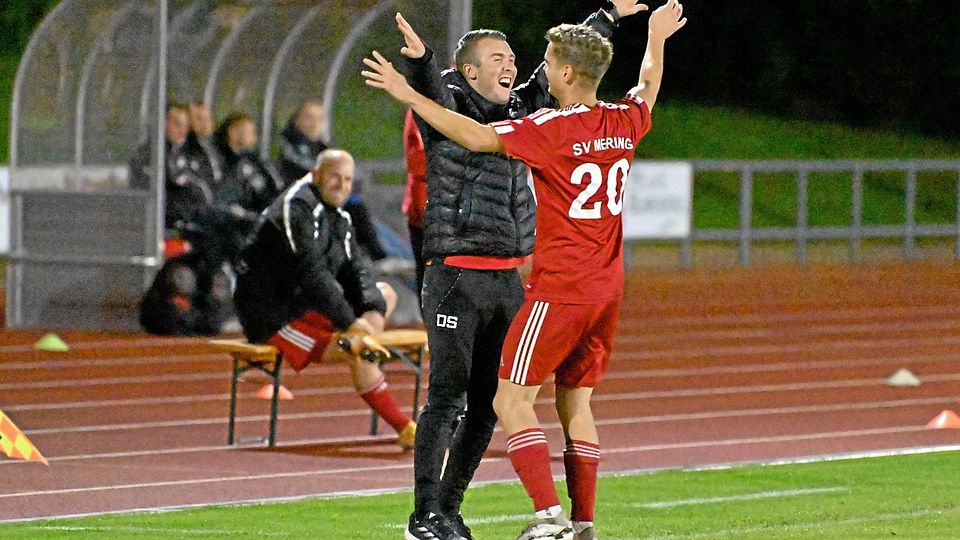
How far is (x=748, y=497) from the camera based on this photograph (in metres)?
9.14

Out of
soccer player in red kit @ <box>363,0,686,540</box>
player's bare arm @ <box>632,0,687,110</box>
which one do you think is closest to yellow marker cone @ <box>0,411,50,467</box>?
soccer player in red kit @ <box>363,0,686,540</box>

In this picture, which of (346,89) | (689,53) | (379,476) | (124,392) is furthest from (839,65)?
(379,476)

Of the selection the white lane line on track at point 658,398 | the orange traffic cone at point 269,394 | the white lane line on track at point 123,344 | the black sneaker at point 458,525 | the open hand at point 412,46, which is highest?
the open hand at point 412,46

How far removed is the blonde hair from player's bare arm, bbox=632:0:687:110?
381 millimetres

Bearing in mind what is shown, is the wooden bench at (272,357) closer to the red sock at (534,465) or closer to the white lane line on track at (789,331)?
the red sock at (534,465)

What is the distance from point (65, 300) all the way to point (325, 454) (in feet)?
23.9

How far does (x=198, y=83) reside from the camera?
1875cm

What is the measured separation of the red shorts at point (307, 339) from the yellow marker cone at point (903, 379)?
515 centimetres

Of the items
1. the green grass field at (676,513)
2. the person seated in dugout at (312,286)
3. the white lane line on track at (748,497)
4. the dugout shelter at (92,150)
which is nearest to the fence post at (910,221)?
the dugout shelter at (92,150)

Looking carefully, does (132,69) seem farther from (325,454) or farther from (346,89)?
(325,454)

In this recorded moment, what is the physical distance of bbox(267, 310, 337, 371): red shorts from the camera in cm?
1098

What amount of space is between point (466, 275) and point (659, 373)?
7.68 meters

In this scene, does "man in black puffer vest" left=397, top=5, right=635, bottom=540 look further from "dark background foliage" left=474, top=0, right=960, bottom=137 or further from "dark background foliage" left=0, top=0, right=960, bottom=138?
"dark background foliage" left=474, top=0, right=960, bottom=137

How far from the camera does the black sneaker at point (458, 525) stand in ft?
24.6
